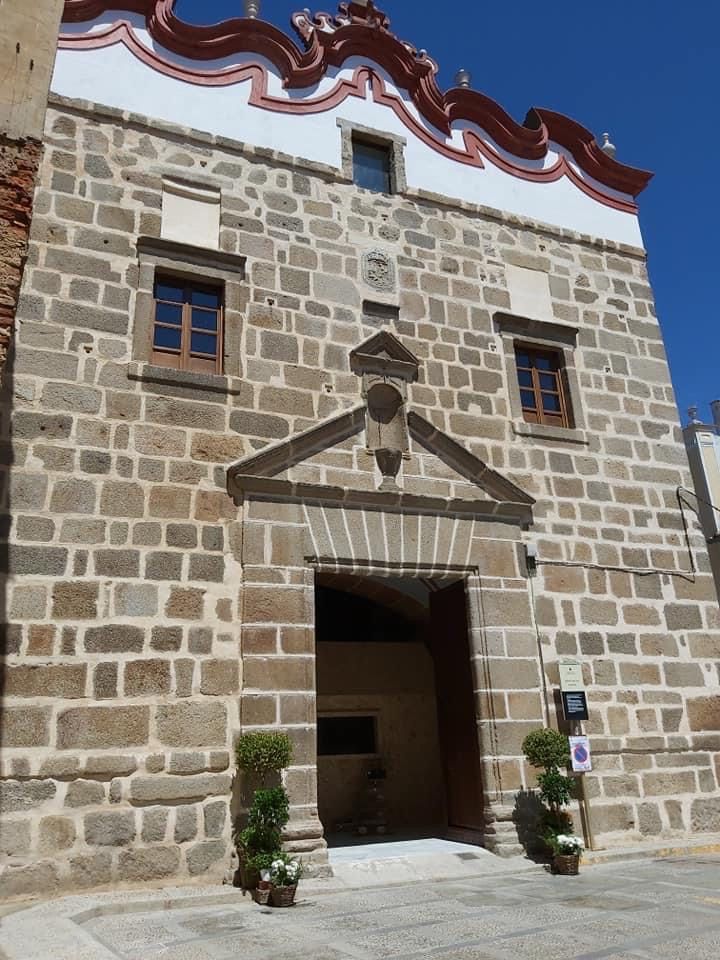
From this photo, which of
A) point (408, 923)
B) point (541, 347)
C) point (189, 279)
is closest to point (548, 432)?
point (541, 347)

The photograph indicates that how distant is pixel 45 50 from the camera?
18.8 ft

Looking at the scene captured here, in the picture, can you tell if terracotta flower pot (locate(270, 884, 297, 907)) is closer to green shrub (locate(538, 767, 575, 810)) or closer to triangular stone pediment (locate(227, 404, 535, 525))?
green shrub (locate(538, 767, 575, 810))

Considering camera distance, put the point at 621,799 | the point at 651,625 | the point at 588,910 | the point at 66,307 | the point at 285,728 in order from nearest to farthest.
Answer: the point at 588,910, the point at 285,728, the point at 66,307, the point at 621,799, the point at 651,625

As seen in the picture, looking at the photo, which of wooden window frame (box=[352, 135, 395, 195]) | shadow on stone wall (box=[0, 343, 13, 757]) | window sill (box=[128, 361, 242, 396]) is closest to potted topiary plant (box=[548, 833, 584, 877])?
shadow on stone wall (box=[0, 343, 13, 757])

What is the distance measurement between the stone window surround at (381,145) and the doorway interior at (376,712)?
4.37 m

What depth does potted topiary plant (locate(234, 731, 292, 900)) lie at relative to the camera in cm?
557

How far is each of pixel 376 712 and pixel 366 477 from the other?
388cm

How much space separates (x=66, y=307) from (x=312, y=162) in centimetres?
317

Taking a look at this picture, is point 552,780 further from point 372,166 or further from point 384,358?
point 372,166

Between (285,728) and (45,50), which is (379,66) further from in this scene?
(285,728)

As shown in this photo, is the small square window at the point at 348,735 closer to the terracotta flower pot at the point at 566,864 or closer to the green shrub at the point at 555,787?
the green shrub at the point at 555,787

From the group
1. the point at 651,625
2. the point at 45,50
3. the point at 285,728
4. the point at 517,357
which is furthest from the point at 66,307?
the point at 651,625

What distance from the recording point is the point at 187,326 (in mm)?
7254

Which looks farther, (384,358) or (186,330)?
(384,358)
